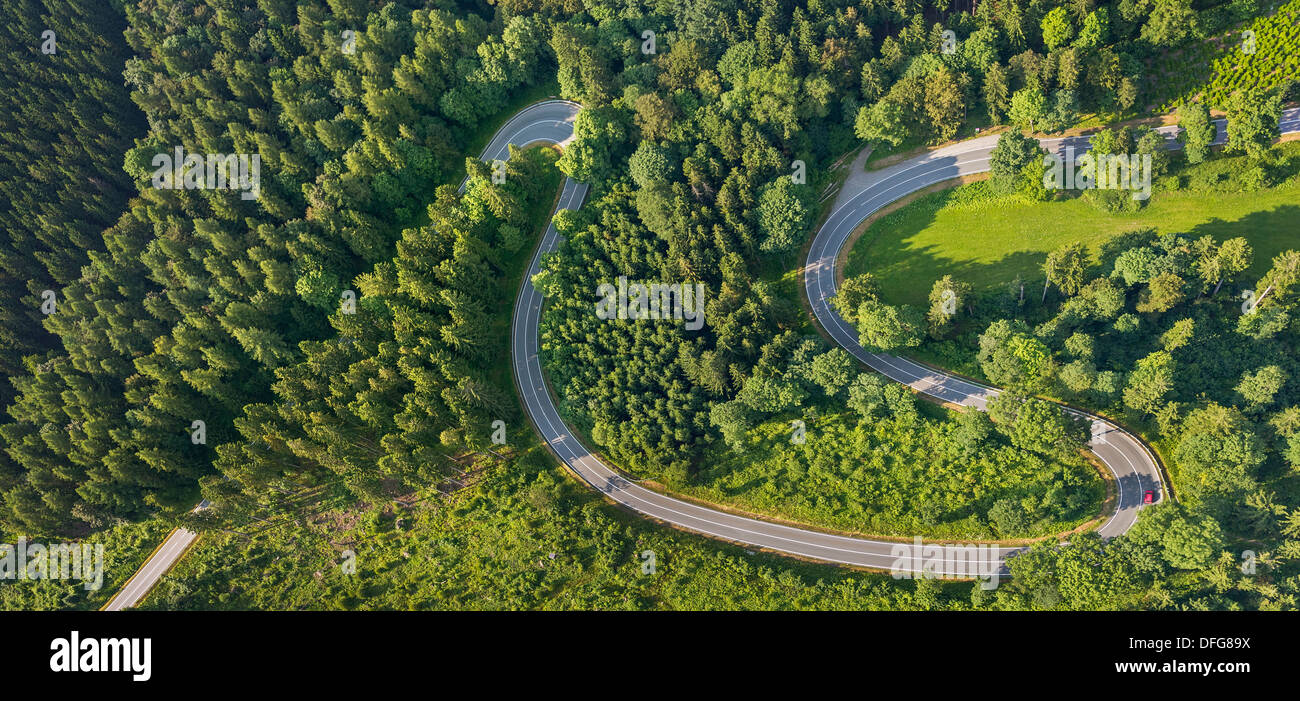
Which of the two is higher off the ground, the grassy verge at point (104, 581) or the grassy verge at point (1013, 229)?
the grassy verge at point (1013, 229)

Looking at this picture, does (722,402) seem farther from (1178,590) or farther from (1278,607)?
(1278,607)

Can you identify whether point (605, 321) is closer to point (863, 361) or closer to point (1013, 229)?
point (863, 361)

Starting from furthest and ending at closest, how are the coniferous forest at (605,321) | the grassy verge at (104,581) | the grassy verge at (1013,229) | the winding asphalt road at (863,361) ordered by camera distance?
1. the grassy verge at (1013,229)
2. the grassy verge at (104,581)
3. the winding asphalt road at (863,361)
4. the coniferous forest at (605,321)

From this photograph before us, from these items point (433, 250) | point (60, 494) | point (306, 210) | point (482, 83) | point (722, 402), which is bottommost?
point (60, 494)

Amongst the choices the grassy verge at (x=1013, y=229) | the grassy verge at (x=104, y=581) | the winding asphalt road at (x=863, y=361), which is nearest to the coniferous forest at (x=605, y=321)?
the grassy verge at (x=104, y=581)

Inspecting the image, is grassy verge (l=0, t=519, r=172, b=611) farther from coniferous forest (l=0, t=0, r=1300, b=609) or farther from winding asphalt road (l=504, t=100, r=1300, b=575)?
winding asphalt road (l=504, t=100, r=1300, b=575)

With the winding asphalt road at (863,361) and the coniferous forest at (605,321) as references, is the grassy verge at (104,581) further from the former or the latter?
the winding asphalt road at (863,361)

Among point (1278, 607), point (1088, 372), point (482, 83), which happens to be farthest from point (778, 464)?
point (482, 83)

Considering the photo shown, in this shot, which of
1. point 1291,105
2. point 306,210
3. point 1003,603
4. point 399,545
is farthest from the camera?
point 306,210
